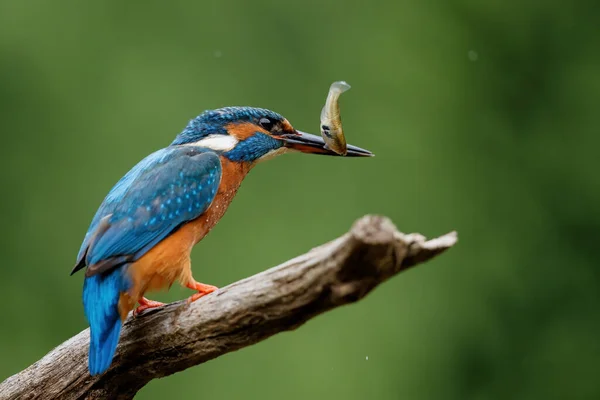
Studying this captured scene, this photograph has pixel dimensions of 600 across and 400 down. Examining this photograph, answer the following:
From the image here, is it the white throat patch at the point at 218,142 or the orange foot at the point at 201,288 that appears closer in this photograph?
the orange foot at the point at 201,288

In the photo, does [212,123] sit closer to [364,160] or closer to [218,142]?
[218,142]

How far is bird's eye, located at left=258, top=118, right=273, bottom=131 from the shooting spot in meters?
2.90

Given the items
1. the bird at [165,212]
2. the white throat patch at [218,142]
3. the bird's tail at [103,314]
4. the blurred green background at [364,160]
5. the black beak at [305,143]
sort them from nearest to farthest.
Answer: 1. the bird's tail at [103,314]
2. the bird at [165,212]
3. the white throat patch at [218,142]
4. the black beak at [305,143]
5. the blurred green background at [364,160]

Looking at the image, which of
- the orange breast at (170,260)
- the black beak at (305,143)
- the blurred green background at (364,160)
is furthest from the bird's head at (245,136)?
the blurred green background at (364,160)

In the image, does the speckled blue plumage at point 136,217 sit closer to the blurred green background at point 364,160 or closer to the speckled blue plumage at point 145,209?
the speckled blue plumage at point 145,209

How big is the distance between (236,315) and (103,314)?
0.44 metres

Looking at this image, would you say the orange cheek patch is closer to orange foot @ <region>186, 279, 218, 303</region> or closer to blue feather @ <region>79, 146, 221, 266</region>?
blue feather @ <region>79, 146, 221, 266</region>

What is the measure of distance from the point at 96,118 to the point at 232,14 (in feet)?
3.34

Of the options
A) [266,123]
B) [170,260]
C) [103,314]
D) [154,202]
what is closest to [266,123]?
[266,123]

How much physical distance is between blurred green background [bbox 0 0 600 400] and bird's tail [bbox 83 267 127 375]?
1994mm

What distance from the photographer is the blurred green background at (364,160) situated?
177 inches

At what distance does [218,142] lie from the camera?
2824 mm

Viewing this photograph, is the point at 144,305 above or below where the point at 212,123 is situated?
below

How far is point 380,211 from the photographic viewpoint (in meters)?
4.55
